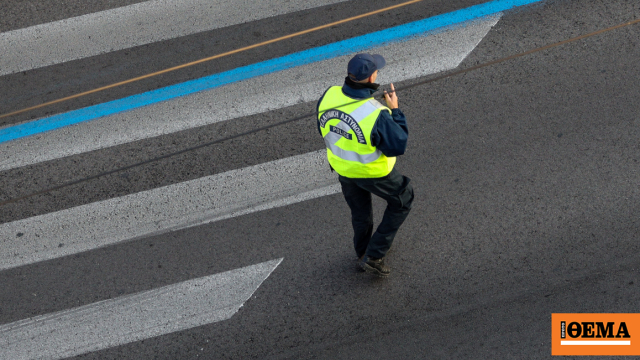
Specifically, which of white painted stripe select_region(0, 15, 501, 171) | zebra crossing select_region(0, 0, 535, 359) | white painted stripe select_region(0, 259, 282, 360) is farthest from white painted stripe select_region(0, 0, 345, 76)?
white painted stripe select_region(0, 259, 282, 360)

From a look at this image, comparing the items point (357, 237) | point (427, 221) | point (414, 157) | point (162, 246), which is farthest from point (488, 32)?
point (162, 246)

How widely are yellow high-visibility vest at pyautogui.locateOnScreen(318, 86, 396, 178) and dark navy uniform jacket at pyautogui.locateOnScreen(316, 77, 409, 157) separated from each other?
0.12ft

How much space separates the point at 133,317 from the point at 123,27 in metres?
3.64

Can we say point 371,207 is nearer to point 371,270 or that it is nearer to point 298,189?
point 371,270

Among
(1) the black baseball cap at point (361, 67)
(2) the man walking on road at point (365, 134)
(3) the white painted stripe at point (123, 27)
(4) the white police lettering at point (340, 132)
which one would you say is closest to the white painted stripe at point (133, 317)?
(2) the man walking on road at point (365, 134)

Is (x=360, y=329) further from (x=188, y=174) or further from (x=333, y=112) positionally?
(x=188, y=174)

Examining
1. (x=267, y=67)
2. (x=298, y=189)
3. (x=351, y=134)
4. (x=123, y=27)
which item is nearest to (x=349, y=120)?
(x=351, y=134)

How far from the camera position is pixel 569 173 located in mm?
5449

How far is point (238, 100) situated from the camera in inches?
245

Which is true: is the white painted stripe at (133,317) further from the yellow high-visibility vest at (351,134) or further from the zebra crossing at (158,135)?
the yellow high-visibility vest at (351,134)

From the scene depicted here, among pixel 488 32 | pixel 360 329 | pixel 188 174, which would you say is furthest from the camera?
pixel 488 32

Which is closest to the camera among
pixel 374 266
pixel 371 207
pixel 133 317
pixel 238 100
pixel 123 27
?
pixel 371 207

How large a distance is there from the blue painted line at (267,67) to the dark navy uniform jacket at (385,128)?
259 cm

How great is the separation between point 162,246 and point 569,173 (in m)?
4.04
